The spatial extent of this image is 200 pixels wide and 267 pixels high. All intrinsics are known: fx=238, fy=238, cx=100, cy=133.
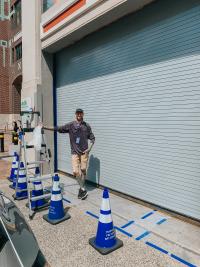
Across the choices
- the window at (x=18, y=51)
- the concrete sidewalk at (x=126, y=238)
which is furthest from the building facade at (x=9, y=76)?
the concrete sidewalk at (x=126, y=238)

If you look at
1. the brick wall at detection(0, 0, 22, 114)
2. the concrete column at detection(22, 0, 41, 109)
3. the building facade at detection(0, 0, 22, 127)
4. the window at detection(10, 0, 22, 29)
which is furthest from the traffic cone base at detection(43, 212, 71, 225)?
the brick wall at detection(0, 0, 22, 114)

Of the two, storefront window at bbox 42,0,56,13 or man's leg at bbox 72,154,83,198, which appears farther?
storefront window at bbox 42,0,56,13

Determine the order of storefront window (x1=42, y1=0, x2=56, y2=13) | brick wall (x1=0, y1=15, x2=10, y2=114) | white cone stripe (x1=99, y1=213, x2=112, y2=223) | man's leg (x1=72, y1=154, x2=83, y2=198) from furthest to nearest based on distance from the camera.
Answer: brick wall (x1=0, y1=15, x2=10, y2=114)
storefront window (x1=42, y1=0, x2=56, y2=13)
man's leg (x1=72, y1=154, x2=83, y2=198)
white cone stripe (x1=99, y1=213, x2=112, y2=223)

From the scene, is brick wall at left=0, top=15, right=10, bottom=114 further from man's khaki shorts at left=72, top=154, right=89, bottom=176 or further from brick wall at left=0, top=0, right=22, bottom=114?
man's khaki shorts at left=72, top=154, right=89, bottom=176

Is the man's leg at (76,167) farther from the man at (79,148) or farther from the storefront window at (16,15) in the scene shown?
the storefront window at (16,15)

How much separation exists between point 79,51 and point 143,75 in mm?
2485

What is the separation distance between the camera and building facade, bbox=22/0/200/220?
399 cm

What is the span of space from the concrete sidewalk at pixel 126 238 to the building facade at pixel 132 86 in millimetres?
455

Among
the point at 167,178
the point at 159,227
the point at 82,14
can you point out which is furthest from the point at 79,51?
the point at 159,227

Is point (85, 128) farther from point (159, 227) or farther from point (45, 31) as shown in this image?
point (45, 31)

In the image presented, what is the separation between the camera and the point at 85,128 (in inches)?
206

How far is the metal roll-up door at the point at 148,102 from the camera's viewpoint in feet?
13.0

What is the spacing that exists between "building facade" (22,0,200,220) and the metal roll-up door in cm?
2

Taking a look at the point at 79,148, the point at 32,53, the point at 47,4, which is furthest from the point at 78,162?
the point at 47,4
